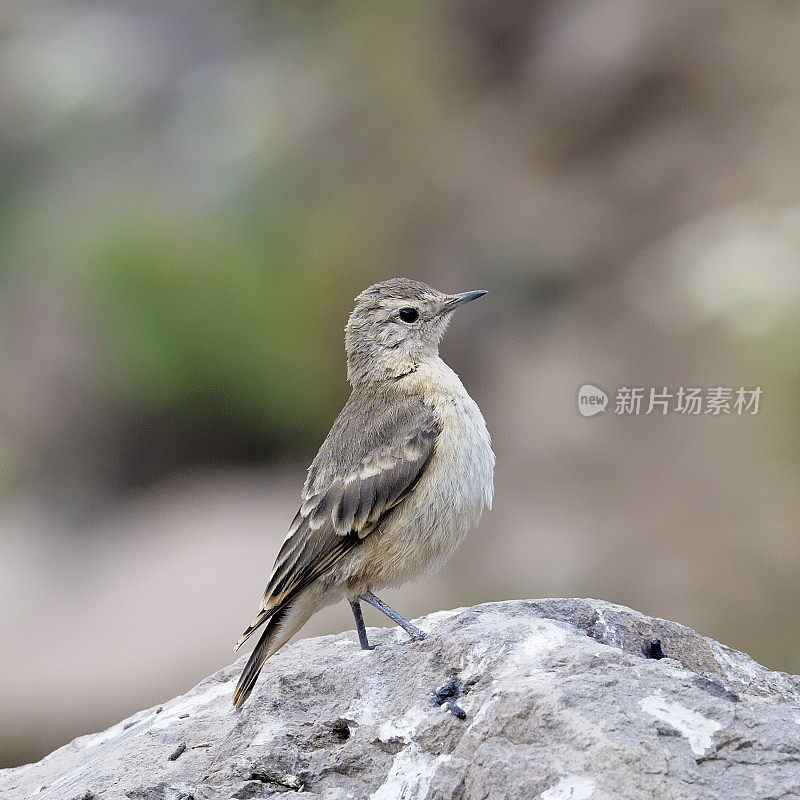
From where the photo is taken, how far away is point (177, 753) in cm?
423

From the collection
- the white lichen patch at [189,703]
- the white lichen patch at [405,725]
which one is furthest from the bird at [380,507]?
the white lichen patch at [405,725]

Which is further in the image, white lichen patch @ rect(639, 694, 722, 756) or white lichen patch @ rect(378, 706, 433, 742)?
white lichen patch @ rect(378, 706, 433, 742)

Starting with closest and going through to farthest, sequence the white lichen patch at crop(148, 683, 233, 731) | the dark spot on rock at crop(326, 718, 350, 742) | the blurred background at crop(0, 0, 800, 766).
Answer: the dark spot on rock at crop(326, 718, 350, 742), the white lichen patch at crop(148, 683, 233, 731), the blurred background at crop(0, 0, 800, 766)

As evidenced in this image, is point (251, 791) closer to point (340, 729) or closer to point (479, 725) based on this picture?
point (340, 729)

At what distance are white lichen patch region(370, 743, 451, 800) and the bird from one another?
2.64 ft

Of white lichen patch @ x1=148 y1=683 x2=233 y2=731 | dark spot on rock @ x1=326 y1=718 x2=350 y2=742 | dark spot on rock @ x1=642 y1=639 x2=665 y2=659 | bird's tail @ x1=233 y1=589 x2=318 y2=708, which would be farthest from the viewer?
white lichen patch @ x1=148 y1=683 x2=233 y2=731

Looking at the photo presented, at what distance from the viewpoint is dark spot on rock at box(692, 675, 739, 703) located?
3.56 metres

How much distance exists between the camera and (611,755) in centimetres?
324

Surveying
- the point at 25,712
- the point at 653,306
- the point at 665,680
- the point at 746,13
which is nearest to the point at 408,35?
the point at 746,13

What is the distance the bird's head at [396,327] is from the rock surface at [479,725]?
1.26 m

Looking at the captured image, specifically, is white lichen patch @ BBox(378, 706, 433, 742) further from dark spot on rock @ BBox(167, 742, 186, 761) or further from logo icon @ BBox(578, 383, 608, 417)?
logo icon @ BBox(578, 383, 608, 417)

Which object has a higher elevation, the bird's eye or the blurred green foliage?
the blurred green foliage

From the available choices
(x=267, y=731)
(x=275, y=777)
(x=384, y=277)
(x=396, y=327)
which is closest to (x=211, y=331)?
(x=384, y=277)

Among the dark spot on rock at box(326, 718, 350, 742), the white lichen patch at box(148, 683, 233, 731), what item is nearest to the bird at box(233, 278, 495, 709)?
the white lichen patch at box(148, 683, 233, 731)
